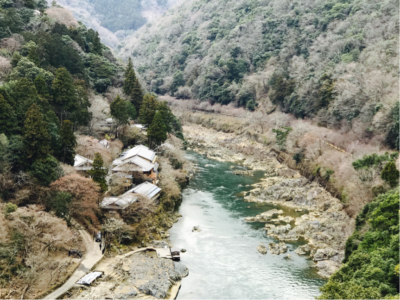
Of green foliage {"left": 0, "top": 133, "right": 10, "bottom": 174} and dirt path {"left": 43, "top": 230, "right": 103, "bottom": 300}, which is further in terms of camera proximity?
green foliage {"left": 0, "top": 133, "right": 10, "bottom": 174}

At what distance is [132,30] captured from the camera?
579 feet

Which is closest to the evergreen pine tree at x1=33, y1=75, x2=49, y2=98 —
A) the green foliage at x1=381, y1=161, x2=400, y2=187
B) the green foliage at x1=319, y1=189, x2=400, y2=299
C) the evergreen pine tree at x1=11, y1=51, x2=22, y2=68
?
the evergreen pine tree at x1=11, y1=51, x2=22, y2=68

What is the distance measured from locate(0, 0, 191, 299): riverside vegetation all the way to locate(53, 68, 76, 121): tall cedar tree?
0.09 meters

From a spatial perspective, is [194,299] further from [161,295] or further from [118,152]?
[118,152]

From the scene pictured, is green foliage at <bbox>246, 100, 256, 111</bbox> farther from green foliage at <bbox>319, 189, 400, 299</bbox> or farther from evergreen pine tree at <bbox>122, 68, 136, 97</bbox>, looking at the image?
green foliage at <bbox>319, 189, 400, 299</bbox>

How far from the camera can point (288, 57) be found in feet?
226

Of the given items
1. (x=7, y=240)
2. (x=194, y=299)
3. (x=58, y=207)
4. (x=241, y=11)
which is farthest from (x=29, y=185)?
(x=241, y=11)

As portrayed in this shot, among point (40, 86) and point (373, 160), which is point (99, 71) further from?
point (373, 160)

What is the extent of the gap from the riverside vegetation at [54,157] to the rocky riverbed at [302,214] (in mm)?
8666

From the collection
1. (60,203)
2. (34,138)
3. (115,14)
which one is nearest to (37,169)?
(34,138)

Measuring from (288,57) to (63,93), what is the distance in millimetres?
51031

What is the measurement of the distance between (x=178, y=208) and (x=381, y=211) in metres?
17.4

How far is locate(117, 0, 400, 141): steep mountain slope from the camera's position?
4141 centimetres

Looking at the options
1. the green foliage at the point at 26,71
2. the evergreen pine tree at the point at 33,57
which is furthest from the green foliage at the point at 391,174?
the evergreen pine tree at the point at 33,57
